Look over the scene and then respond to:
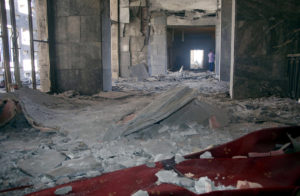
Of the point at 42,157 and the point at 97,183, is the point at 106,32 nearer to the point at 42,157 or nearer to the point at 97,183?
the point at 42,157

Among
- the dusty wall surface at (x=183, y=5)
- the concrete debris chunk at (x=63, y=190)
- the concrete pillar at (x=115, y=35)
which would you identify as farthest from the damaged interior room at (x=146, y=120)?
the concrete pillar at (x=115, y=35)

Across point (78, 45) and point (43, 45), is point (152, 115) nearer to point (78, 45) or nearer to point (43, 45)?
point (78, 45)

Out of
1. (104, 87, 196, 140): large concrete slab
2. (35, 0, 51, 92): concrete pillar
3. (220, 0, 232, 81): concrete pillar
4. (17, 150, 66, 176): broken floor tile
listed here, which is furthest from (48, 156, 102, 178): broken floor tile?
(220, 0, 232, 81): concrete pillar

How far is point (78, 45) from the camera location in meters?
6.17

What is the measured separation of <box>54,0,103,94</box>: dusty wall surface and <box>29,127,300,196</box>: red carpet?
4.52 meters

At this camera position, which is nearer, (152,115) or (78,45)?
(152,115)

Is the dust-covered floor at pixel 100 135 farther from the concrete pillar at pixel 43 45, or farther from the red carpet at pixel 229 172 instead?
the concrete pillar at pixel 43 45

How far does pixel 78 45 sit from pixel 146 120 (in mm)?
3791

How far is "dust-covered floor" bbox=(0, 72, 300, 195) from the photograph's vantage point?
2353 mm

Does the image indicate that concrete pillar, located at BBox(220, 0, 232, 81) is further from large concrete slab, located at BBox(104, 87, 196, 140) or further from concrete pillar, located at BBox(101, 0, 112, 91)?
large concrete slab, located at BBox(104, 87, 196, 140)

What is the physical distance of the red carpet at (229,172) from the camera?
1.67 meters

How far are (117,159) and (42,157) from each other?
86 centimetres

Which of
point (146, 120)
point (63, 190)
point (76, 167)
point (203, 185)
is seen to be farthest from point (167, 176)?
point (146, 120)

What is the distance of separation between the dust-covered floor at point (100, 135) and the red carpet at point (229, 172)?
32 centimetres
